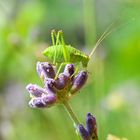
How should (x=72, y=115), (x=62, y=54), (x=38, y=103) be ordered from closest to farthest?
1. (x=72, y=115)
2. (x=38, y=103)
3. (x=62, y=54)

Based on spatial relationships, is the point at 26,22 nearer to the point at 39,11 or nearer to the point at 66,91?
the point at 39,11

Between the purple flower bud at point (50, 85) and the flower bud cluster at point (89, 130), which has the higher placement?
the purple flower bud at point (50, 85)

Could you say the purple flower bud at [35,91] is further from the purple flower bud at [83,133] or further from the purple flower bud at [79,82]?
the purple flower bud at [83,133]

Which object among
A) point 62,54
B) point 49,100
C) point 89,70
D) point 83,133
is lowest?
point 83,133

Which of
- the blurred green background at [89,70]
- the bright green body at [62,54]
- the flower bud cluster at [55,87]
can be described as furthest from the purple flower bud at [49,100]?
the blurred green background at [89,70]

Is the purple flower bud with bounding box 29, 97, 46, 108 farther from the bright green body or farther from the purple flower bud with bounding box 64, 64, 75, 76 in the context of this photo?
the bright green body

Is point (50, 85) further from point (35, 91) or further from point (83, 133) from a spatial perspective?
point (83, 133)

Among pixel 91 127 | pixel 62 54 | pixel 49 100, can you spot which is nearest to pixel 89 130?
pixel 91 127
